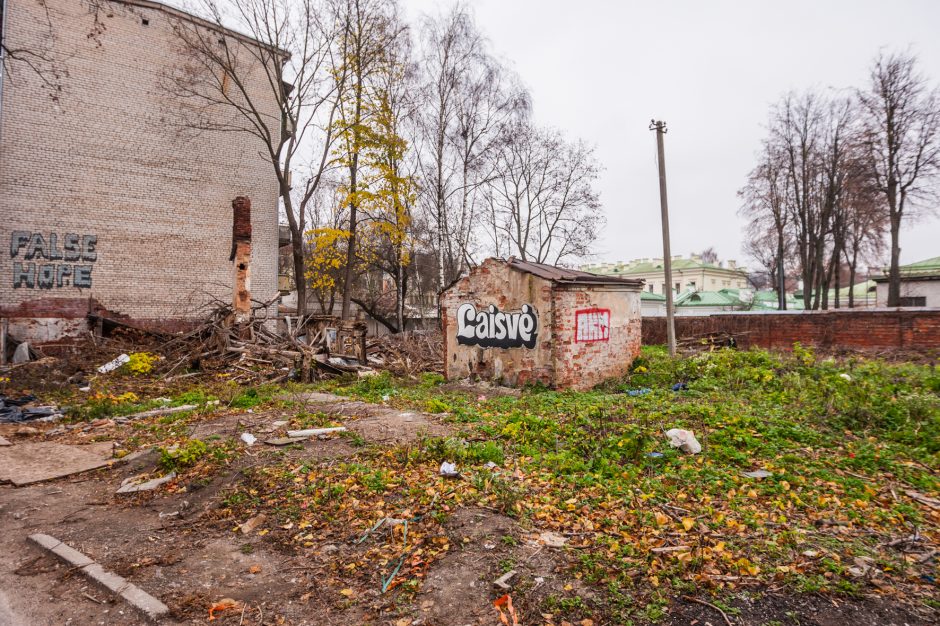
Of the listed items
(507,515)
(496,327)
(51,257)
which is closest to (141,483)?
(507,515)

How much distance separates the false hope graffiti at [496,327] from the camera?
33.8 feet

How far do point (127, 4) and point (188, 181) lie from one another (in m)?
5.56

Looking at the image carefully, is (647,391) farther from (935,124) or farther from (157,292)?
(935,124)

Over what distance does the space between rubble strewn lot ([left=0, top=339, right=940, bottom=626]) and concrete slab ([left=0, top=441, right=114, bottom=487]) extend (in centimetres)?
15

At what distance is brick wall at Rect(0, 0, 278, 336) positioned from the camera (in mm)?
14664

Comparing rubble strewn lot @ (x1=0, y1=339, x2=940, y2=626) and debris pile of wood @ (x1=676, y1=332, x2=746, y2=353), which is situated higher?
debris pile of wood @ (x1=676, y1=332, x2=746, y2=353)

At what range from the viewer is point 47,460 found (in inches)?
249

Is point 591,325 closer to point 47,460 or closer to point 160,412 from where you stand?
point 160,412

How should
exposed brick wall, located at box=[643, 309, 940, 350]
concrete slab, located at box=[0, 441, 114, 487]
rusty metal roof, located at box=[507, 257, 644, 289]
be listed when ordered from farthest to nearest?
exposed brick wall, located at box=[643, 309, 940, 350] → rusty metal roof, located at box=[507, 257, 644, 289] → concrete slab, located at box=[0, 441, 114, 487]

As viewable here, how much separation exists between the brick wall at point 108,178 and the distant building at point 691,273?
152 feet

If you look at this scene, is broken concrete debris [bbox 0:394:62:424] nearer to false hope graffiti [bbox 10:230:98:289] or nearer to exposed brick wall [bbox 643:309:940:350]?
false hope graffiti [bbox 10:230:98:289]

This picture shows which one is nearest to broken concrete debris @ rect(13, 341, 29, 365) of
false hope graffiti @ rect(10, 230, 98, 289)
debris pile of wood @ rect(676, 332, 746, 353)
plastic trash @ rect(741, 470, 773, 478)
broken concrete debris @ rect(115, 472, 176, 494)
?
false hope graffiti @ rect(10, 230, 98, 289)

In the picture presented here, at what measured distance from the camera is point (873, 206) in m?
23.4

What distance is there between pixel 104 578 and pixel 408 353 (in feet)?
42.4
